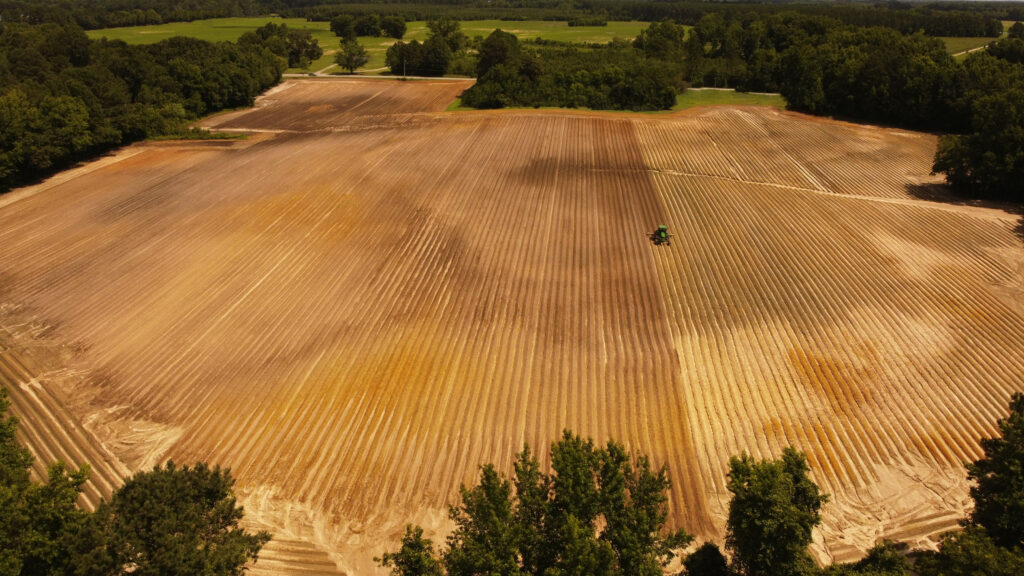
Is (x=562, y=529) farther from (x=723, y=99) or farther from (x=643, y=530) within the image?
(x=723, y=99)

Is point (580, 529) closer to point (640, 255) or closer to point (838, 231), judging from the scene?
point (640, 255)

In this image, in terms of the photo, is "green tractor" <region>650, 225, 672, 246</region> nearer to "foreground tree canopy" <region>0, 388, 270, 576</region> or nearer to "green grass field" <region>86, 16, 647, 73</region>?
"foreground tree canopy" <region>0, 388, 270, 576</region>

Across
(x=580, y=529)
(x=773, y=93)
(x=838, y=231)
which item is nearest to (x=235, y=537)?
(x=580, y=529)

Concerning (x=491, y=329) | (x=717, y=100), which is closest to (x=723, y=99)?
(x=717, y=100)

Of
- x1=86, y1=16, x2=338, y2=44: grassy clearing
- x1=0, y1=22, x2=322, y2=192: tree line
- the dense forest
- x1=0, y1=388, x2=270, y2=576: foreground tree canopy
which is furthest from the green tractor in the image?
x1=86, y1=16, x2=338, y2=44: grassy clearing

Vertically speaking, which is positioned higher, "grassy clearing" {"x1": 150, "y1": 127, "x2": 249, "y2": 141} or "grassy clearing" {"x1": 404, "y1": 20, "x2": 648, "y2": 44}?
"grassy clearing" {"x1": 404, "y1": 20, "x2": 648, "y2": 44}

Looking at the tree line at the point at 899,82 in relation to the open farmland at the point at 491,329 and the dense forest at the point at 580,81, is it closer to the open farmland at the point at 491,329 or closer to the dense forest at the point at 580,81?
the dense forest at the point at 580,81
